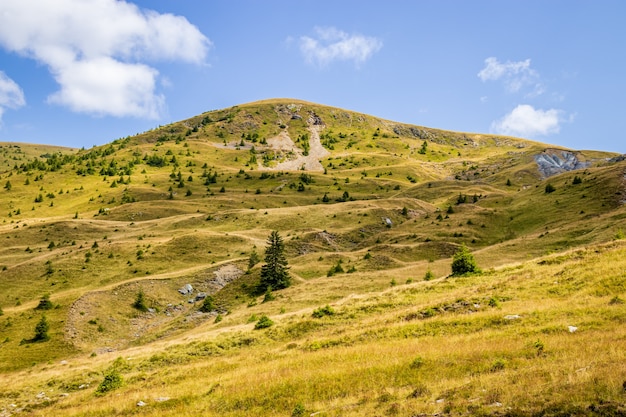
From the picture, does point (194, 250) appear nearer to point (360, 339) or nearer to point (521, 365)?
point (360, 339)

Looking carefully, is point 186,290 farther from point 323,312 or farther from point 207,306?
point 323,312

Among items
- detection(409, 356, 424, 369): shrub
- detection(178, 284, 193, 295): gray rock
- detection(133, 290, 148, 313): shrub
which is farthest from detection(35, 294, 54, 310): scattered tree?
detection(409, 356, 424, 369): shrub

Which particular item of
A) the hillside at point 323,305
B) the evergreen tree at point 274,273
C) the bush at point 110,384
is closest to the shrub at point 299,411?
the hillside at point 323,305

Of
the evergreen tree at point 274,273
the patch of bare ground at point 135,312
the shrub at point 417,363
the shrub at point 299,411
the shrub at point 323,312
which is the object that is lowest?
the patch of bare ground at point 135,312

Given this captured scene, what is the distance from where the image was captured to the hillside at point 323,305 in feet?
55.7

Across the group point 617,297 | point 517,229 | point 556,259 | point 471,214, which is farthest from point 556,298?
point 471,214

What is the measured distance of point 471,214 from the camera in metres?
102

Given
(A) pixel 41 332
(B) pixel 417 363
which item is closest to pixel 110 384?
(B) pixel 417 363

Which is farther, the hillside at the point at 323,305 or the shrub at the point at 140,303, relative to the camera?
the shrub at the point at 140,303

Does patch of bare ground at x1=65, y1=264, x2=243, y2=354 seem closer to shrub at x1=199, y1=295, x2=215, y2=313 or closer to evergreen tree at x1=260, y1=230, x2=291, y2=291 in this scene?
shrub at x1=199, y1=295, x2=215, y2=313

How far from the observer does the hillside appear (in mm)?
16969

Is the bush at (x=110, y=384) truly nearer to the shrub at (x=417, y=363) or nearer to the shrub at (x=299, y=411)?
the shrub at (x=299, y=411)

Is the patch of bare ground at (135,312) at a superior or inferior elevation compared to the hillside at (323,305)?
inferior

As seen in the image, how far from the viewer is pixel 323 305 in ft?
151
